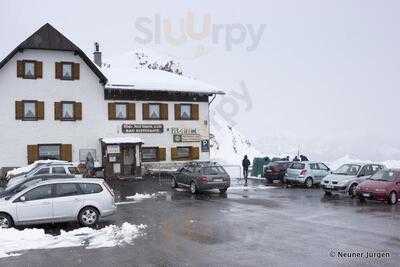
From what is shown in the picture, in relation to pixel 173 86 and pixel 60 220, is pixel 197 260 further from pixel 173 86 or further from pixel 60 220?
pixel 173 86

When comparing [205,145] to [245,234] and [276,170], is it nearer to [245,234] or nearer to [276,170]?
[276,170]

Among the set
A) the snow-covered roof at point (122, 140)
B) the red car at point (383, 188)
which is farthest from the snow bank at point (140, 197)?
the snow-covered roof at point (122, 140)

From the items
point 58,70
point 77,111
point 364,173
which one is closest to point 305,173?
point 364,173

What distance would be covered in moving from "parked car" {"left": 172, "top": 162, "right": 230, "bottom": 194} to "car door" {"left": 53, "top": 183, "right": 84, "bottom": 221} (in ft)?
32.0

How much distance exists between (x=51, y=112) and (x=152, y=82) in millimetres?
8031

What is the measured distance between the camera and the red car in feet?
67.3

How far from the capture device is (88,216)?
15430mm

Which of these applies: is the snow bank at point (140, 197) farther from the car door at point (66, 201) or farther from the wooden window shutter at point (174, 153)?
the wooden window shutter at point (174, 153)

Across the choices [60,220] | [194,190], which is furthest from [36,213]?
[194,190]

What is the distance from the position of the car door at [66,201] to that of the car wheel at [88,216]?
207 mm

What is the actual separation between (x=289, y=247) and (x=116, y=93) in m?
27.1

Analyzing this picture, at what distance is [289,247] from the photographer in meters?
11.8

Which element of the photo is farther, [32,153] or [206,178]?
[32,153]

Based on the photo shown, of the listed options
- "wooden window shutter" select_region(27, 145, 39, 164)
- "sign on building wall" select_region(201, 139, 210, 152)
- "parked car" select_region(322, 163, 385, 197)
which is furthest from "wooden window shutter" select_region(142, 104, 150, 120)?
"parked car" select_region(322, 163, 385, 197)
